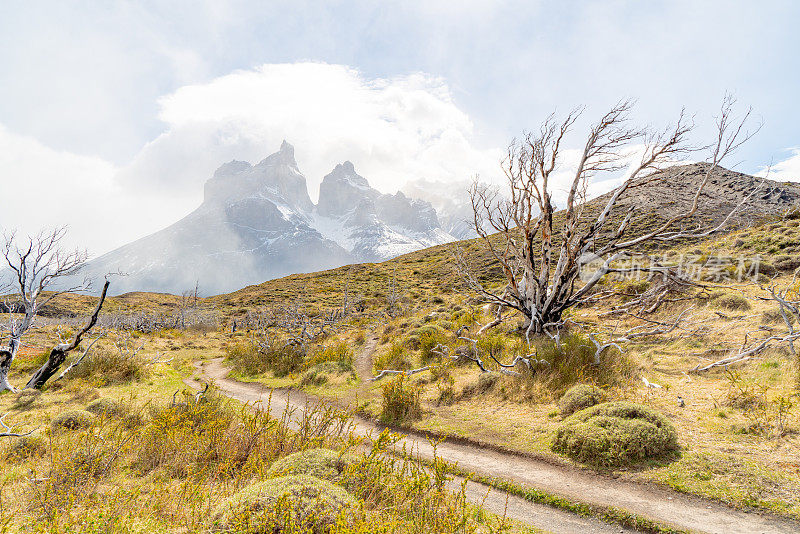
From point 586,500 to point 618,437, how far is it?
1252 millimetres

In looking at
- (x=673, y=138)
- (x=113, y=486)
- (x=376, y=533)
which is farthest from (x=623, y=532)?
(x=673, y=138)

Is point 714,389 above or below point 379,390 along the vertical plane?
above

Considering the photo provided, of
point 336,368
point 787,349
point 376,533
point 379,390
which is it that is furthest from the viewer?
point 336,368

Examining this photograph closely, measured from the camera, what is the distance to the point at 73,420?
671 cm

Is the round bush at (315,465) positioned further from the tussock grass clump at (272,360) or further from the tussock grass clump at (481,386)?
the tussock grass clump at (272,360)

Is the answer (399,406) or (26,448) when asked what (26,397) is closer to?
(26,448)

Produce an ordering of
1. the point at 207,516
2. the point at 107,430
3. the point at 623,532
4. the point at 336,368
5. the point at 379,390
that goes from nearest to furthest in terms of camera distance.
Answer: the point at 207,516, the point at 623,532, the point at 107,430, the point at 379,390, the point at 336,368

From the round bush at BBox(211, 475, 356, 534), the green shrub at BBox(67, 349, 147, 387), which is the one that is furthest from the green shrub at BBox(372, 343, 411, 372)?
the green shrub at BBox(67, 349, 147, 387)

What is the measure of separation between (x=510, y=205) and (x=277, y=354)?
10.9m

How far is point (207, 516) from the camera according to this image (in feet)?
11.7

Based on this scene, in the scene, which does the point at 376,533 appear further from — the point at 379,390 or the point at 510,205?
the point at 510,205

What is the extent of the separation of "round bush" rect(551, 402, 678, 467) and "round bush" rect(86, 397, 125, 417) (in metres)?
8.81

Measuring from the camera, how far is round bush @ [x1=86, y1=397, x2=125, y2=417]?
302 inches

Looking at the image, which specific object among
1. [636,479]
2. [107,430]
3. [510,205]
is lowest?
[107,430]
